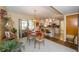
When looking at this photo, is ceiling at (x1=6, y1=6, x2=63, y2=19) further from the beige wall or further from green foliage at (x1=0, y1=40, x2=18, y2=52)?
green foliage at (x1=0, y1=40, x2=18, y2=52)

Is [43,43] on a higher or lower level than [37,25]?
lower

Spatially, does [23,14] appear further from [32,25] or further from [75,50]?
[75,50]

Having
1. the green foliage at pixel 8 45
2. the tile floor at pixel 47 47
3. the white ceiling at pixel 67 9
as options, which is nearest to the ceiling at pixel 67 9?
the white ceiling at pixel 67 9

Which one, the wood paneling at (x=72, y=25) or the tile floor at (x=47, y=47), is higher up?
the wood paneling at (x=72, y=25)

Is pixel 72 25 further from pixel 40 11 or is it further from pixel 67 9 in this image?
pixel 40 11

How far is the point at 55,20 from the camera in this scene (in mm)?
2393

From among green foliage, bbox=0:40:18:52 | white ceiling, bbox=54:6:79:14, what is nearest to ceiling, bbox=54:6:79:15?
white ceiling, bbox=54:6:79:14

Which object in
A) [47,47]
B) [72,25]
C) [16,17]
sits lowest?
[47,47]

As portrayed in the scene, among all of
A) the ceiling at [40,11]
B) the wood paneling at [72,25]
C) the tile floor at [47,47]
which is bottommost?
the tile floor at [47,47]

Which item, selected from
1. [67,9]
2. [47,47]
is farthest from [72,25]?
[47,47]

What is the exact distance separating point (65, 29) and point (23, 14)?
77cm

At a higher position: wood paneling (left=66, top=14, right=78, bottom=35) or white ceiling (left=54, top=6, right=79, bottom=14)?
white ceiling (left=54, top=6, right=79, bottom=14)

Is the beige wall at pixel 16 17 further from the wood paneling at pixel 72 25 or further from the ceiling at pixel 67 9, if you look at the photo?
the wood paneling at pixel 72 25
